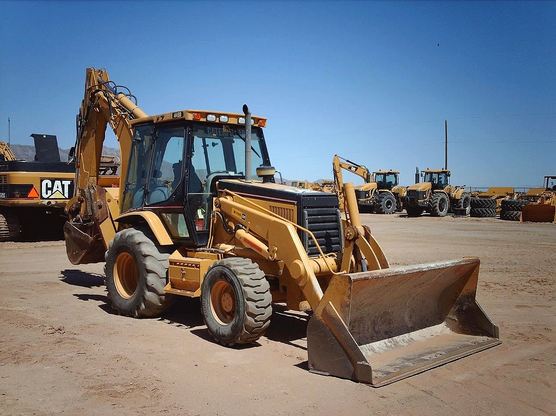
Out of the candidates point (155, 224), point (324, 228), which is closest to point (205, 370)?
point (324, 228)

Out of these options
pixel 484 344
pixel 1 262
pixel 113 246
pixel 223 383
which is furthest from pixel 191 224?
pixel 1 262

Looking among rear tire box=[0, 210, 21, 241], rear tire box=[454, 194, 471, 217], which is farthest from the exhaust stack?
rear tire box=[454, 194, 471, 217]

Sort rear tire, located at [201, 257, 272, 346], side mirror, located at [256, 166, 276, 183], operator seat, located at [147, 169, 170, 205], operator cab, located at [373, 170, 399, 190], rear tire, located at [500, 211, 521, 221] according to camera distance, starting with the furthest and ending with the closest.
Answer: operator cab, located at [373, 170, 399, 190] → rear tire, located at [500, 211, 521, 221] → operator seat, located at [147, 169, 170, 205] → side mirror, located at [256, 166, 276, 183] → rear tire, located at [201, 257, 272, 346]

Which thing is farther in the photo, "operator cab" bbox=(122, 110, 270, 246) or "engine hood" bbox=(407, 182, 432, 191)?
"engine hood" bbox=(407, 182, 432, 191)

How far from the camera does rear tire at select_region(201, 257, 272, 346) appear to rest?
587 cm

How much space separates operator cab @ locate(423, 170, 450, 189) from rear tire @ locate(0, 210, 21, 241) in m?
24.0

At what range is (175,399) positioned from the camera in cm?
460

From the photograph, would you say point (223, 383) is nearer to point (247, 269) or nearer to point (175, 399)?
point (175, 399)

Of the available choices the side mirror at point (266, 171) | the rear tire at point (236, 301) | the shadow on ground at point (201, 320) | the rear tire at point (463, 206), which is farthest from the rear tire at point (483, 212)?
the rear tire at point (236, 301)

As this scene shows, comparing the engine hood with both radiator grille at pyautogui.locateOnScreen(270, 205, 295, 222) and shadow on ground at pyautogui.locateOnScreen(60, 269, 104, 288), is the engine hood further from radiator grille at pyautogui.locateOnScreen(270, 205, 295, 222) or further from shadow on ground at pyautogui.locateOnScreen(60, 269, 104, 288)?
radiator grille at pyautogui.locateOnScreen(270, 205, 295, 222)

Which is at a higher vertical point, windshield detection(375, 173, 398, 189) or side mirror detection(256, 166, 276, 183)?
windshield detection(375, 173, 398, 189)

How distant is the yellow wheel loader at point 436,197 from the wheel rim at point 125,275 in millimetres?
25451

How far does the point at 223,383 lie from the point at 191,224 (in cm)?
277

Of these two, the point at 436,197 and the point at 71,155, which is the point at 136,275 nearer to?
the point at 71,155
